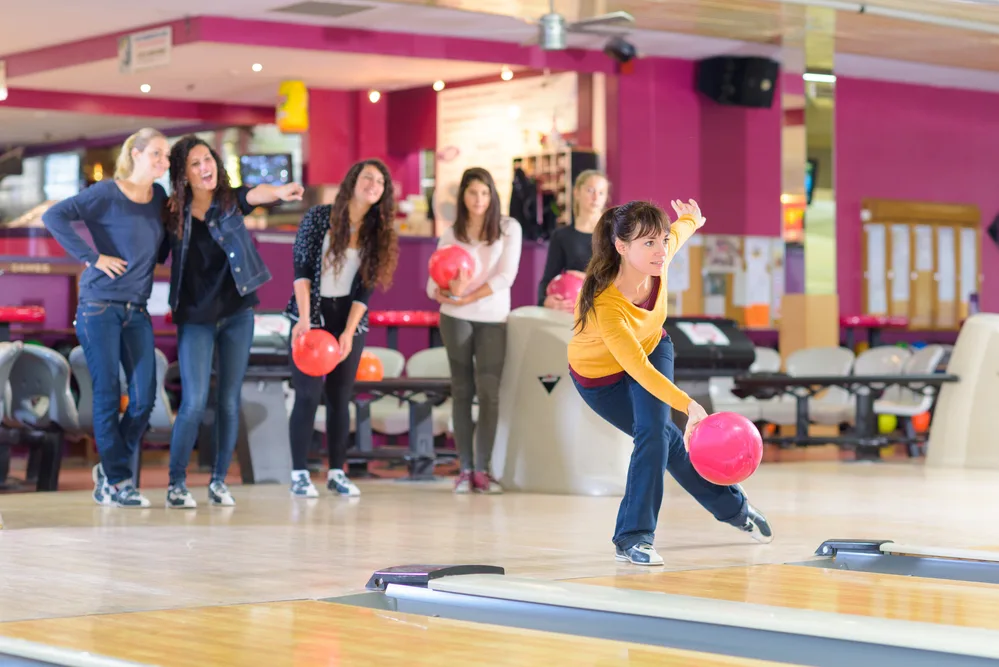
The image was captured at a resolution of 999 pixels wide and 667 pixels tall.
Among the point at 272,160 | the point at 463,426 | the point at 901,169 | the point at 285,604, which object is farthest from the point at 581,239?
the point at 901,169

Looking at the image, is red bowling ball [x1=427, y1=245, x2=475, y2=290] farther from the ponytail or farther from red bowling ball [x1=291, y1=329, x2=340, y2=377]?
the ponytail

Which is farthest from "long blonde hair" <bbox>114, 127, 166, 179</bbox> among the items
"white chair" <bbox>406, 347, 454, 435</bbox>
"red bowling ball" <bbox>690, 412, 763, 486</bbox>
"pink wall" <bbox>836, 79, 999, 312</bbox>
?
"pink wall" <bbox>836, 79, 999, 312</bbox>

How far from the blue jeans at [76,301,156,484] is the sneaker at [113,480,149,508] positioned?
3 cm

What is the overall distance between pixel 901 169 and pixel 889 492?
31.6 ft

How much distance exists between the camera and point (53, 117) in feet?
58.7

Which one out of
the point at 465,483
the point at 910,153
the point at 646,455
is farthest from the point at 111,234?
the point at 910,153

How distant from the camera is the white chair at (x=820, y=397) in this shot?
989 centimetres

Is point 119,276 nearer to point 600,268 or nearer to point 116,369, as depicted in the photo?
point 116,369

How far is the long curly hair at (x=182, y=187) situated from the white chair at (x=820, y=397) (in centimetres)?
473

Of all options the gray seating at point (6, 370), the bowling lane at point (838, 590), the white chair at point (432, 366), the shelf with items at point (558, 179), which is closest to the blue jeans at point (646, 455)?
the bowling lane at point (838, 590)

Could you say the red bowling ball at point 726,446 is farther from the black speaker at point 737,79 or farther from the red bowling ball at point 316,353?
the black speaker at point 737,79

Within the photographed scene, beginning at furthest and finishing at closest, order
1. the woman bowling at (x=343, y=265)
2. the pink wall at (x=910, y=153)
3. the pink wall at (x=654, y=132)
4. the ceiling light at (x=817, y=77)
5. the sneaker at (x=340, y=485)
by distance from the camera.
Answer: the pink wall at (x=910, y=153)
the pink wall at (x=654, y=132)
the ceiling light at (x=817, y=77)
the sneaker at (x=340, y=485)
the woman bowling at (x=343, y=265)

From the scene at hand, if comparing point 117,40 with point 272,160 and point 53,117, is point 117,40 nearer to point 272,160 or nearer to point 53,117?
point 272,160

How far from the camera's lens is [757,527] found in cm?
468
